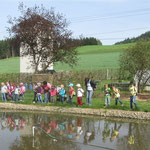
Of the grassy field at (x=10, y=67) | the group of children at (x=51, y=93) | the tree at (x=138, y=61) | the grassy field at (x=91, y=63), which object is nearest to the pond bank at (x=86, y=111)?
the group of children at (x=51, y=93)

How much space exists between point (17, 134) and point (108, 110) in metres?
5.72

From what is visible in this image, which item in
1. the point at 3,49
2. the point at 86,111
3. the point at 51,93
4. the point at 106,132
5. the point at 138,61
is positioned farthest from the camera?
the point at 3,49

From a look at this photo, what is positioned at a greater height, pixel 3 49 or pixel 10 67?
pixel 3 49

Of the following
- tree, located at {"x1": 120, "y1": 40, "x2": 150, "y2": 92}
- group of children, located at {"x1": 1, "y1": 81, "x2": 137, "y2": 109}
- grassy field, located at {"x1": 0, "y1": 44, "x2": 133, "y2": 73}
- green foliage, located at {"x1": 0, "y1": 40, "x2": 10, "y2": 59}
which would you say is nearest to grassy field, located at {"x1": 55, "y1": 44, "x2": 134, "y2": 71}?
grassy field, located at {"x1": 0, "y1": 44, "x2": 133, "y2": 73}

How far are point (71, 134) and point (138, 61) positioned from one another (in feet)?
41.6

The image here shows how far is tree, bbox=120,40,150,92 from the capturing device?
21.6 meters

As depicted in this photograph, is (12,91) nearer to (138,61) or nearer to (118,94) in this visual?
(118,94)

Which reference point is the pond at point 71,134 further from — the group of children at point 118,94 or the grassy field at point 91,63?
the grassy field at point 91,63

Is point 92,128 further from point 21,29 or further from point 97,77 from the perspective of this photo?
point 97,77

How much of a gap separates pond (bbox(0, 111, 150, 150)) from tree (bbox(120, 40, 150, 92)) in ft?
30.0

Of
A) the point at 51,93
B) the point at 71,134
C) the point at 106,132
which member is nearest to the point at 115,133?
the point at 106,132

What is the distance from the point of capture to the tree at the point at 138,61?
851 inches

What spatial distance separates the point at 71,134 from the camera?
10.8 m

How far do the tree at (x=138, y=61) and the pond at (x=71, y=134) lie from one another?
915 cm
